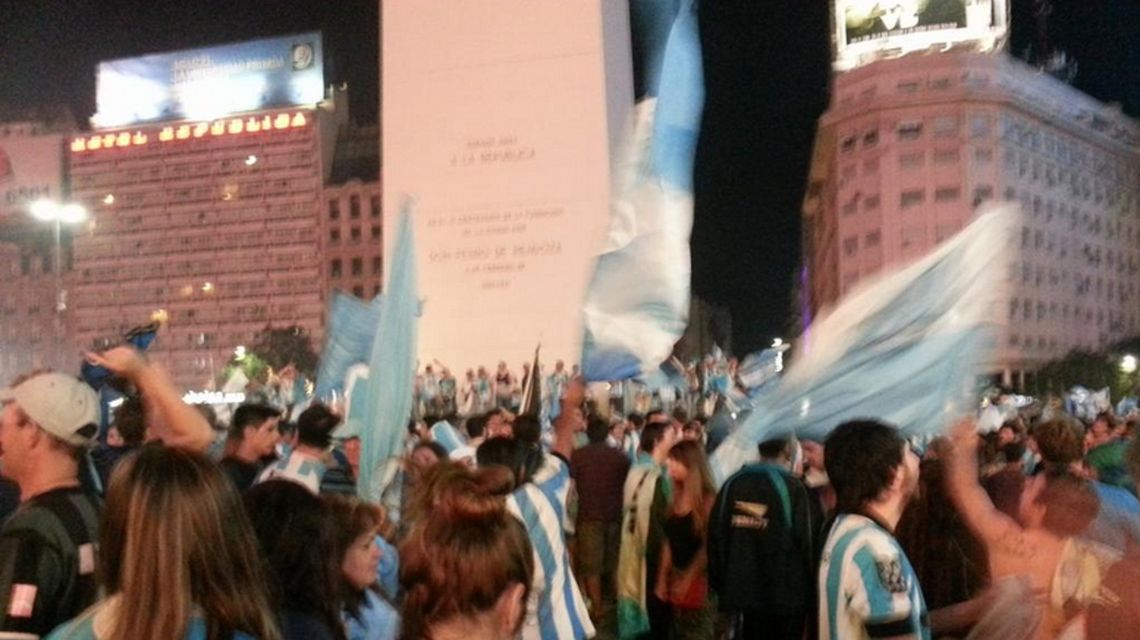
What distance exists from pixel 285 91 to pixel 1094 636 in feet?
296

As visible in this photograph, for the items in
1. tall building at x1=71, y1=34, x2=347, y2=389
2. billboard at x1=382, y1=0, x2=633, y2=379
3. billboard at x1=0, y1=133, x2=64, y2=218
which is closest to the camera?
billboard at x1=382, y1=0, x2=633, y2=379

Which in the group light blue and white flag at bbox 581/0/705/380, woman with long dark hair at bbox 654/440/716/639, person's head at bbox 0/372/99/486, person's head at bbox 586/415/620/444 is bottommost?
woman with long dark hair at bbox 654/440/716/639

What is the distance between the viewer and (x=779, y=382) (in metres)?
6.50

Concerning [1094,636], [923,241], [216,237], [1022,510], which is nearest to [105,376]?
[1022,510]

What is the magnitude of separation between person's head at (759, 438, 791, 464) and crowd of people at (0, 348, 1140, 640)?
14 mm

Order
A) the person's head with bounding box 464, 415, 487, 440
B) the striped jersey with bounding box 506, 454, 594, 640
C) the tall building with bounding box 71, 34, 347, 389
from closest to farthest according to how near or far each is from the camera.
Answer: the striped jersey with bounding box 506, 454, 594, 640 → the person's head with bounding box 464, 415, 487, 440 → the tall building with bounding box 71, 34, 347, 389

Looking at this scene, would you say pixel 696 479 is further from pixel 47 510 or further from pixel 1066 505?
pixel 47 510

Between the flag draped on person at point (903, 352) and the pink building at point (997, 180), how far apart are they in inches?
2835

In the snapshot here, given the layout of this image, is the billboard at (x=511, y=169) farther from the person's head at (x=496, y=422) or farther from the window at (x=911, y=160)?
the window at (x=911, y=160)

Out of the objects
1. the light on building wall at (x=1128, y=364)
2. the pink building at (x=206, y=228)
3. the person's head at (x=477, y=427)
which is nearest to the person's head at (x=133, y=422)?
the person's head at (x=477, y=427)

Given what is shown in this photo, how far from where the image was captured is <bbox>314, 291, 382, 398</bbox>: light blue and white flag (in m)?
9.95

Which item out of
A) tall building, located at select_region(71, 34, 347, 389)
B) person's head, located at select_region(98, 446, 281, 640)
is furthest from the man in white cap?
tall building, located at select_region(71, 34, 347, 389)

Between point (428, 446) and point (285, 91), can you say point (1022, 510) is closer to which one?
point (428, 446)

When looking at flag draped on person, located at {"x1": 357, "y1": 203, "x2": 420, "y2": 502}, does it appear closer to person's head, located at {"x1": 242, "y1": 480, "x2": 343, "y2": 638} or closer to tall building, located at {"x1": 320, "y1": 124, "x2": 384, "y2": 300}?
person's head, located at {"x1": 242, "y1": 480, "x2": 343, "y2": 638}
